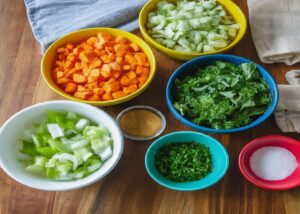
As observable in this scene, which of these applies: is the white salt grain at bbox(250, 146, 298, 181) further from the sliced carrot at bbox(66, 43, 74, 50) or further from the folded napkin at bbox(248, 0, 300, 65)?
the sliced carrot at bbox(66, 43, 74, 50)

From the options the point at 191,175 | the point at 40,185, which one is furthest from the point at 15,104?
the point at 191,175

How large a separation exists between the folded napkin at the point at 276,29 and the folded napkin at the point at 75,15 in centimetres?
44

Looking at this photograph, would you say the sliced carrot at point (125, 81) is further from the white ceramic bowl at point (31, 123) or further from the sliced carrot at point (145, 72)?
the white ceramic bowl at point (31, 123)

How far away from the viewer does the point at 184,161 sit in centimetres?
108

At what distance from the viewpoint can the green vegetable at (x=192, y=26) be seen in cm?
132

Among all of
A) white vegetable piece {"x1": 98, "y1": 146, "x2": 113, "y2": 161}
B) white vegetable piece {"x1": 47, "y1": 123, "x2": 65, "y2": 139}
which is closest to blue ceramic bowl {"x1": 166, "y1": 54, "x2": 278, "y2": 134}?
white vegetable piece {"x1": 98, "y1": 146, "x2": 113, "y2": 161}

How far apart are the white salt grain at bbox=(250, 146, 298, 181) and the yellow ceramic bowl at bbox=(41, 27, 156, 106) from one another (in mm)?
395

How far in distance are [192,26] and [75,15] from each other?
1.54 ft

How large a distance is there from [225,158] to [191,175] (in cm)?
10

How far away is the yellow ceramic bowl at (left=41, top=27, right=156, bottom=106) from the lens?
1182 millimetres

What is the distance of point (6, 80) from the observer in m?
1.32

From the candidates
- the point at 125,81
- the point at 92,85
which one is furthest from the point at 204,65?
the point at 92,85

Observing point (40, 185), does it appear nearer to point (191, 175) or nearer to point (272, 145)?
point (191, 175)

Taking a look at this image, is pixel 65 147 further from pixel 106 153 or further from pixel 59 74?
pixel 59 74
